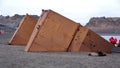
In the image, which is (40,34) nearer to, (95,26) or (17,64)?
(17,64)

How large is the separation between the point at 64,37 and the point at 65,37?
0.14ft

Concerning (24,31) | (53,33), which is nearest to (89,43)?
(53,33)

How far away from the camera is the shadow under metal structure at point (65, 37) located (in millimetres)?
16156

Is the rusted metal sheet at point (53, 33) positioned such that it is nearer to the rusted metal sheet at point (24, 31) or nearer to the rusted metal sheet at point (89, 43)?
the rusted metal sheet at point (89, 43)

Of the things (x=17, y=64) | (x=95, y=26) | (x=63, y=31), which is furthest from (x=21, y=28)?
(x=95, y=26)

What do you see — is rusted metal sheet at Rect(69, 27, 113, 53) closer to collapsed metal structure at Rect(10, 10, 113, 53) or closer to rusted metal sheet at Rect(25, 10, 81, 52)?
collapsed metal structure at Rect(10, 10, 113, 53)

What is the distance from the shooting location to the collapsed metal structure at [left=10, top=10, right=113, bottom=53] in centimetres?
1614

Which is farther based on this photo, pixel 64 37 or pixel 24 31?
pixel 24 31

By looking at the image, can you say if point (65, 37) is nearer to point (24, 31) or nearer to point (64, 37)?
Answer: point (64, 37)

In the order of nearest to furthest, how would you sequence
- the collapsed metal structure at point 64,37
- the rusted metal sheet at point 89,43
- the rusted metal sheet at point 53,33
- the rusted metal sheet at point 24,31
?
the rusted metal sheet at point 53,33, the collapsed metal structure at point 64,37, the rusted metal sheet at point 89,43, the rusted metal sheet at point 24,31

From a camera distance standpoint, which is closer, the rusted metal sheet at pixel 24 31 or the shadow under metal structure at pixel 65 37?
the shadow under metal structure at pixel 65 37

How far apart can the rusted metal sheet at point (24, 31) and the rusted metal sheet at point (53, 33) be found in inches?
217

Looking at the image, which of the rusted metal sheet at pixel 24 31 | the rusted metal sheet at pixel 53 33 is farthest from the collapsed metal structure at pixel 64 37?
the rusted metal sheet at pixel 24 31

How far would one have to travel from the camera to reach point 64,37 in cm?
1642
